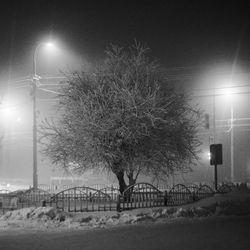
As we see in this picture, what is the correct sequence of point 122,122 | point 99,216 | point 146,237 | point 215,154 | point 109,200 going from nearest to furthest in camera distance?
point 146,237
point 99,216
point 109,200
point 122,122
point 215,154

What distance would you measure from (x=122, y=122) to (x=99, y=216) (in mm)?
4702

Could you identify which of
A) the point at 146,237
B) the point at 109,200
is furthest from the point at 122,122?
the point at 146,237

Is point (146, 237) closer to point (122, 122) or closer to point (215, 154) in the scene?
point (122, 122)

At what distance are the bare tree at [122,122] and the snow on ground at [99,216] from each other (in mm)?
3560

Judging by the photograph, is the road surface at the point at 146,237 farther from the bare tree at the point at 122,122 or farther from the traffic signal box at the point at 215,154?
the traffic signal box at the point at 215,154

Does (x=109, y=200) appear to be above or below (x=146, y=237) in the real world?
above

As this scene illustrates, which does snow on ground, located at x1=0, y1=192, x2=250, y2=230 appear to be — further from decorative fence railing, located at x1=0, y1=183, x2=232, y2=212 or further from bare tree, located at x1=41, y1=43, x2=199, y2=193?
bare tree, located at x1=41, y1=43, x2=199, y2=193

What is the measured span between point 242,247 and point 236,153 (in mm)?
35082

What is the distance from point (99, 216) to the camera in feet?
42.5

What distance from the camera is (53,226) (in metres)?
11.9

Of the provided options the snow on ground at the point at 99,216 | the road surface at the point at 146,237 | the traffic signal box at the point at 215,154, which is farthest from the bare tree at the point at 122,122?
the road surface at the point at 146,237

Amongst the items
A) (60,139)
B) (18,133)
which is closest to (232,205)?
(60,139)

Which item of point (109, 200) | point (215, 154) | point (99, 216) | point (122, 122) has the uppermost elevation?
point (122, 122)

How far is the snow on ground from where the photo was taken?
12078 millimetres
